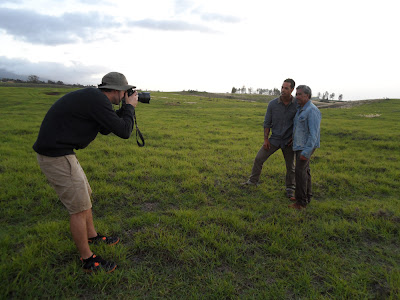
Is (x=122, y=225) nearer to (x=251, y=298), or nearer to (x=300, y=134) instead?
(x=251, y=298)

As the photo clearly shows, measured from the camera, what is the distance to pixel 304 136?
4.60 metres

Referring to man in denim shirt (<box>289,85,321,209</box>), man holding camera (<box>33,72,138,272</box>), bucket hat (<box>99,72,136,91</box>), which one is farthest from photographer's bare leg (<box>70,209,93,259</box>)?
man in denim shirt (<box>289,85,321,209</box>)

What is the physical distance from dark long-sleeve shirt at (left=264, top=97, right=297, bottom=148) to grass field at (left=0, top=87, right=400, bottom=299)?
1.25 meters

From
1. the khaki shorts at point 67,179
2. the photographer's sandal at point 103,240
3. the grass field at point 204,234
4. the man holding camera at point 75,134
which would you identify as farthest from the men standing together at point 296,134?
the khaki shorts at point 67,179

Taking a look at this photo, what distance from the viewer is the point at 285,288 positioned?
2807mm

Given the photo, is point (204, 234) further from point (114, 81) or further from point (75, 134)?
point (114, 81)

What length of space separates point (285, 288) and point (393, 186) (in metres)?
5.36

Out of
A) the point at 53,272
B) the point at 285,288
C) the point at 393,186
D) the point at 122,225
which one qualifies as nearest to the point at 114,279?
the point at 53,272

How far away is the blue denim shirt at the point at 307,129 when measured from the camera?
14.4 ft

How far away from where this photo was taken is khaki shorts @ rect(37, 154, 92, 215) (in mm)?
2576

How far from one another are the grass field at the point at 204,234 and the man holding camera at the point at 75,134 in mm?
638

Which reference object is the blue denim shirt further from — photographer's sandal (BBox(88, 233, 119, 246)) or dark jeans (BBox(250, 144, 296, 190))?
photographer's sandal (BBox(88, 233, 119, 246))

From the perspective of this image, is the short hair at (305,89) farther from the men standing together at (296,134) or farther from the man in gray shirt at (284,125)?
the man in gray shirt at (284,125)

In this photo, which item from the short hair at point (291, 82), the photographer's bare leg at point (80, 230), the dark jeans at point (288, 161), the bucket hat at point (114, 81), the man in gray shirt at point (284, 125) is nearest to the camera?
the photographer's bare leg at point (80, 230)
